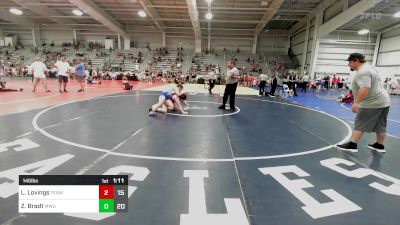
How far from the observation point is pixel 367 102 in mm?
4328

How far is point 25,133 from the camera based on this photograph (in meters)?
4.64

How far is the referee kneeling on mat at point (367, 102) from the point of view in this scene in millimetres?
4184

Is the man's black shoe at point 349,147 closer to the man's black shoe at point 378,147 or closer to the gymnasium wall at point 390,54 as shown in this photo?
the man's black shoe at point 378,147

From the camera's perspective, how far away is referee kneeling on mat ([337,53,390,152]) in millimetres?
4184
